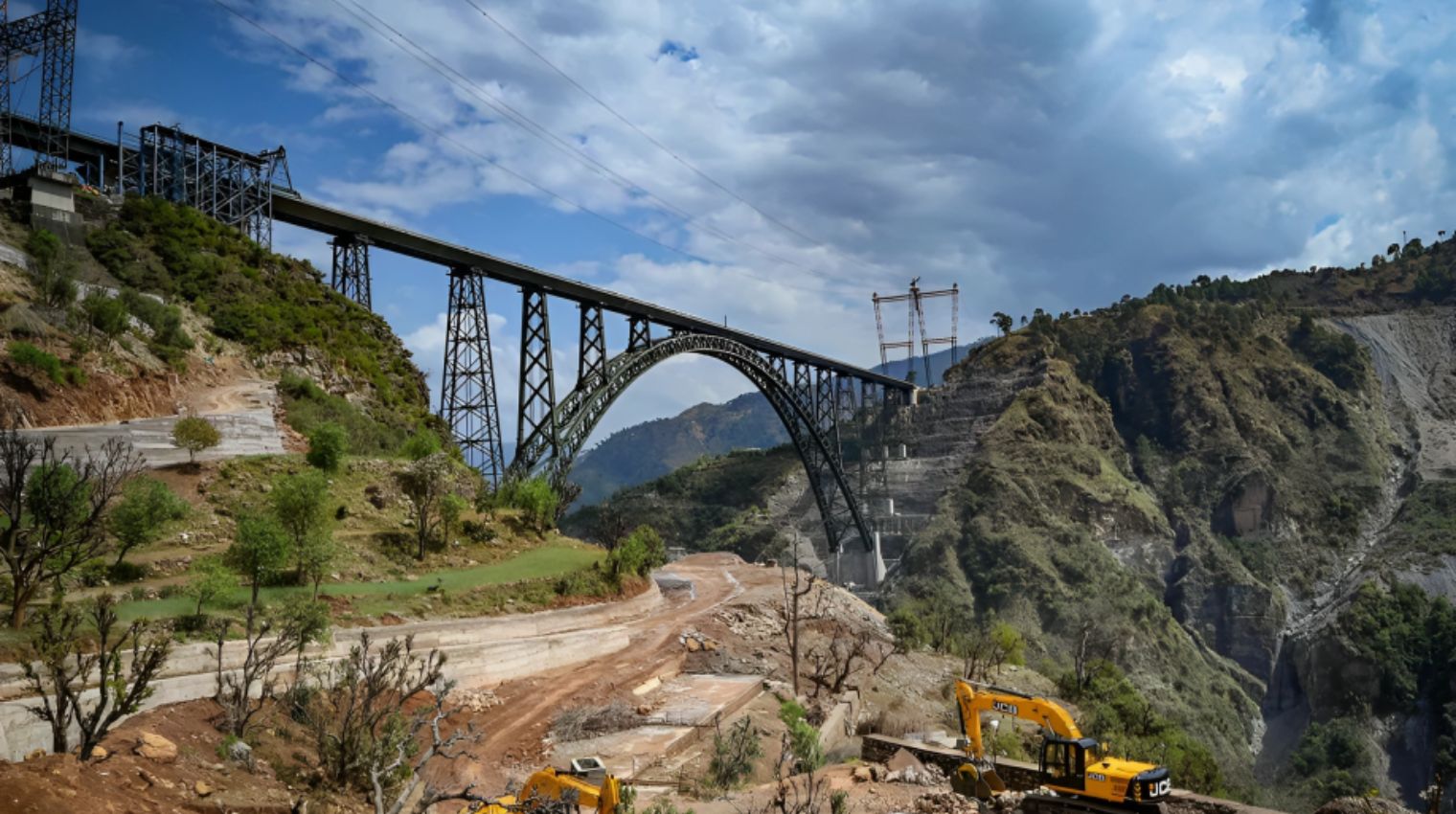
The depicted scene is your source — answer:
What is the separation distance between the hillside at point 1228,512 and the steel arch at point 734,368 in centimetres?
466

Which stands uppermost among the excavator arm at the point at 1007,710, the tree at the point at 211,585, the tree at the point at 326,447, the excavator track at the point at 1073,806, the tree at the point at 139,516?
the tree at the point at 326,447

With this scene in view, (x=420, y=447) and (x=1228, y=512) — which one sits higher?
(x=420, y=447)

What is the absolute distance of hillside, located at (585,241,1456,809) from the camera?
5762 cm

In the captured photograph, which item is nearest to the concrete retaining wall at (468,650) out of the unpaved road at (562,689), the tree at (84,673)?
the tree at (84,673)

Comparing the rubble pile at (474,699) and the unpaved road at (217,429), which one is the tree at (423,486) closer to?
the unpaved road at (217,429)

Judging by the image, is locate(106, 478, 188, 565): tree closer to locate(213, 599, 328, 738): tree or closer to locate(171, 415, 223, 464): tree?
locate(213, 599, 328, 738): tree

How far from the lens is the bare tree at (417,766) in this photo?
941 cm

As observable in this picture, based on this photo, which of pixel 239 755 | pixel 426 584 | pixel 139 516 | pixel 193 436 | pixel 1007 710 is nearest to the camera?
pixel 239 755

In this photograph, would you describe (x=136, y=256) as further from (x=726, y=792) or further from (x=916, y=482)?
(x=916, y=482)

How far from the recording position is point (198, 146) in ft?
119

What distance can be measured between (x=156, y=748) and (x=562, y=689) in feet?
30.9

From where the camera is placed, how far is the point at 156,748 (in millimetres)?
11938

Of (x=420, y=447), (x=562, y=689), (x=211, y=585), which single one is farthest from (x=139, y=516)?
(x=420, y=447)

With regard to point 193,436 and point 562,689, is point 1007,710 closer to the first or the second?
point 562,689
